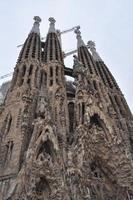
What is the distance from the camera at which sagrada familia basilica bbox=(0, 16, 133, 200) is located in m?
19.0

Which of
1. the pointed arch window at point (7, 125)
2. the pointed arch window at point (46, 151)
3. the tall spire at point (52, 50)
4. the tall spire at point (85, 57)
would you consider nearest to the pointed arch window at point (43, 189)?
the pointed arch window at point (46, 151)

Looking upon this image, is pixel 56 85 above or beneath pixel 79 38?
beneath

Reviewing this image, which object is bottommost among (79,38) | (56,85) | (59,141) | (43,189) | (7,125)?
(43,189)

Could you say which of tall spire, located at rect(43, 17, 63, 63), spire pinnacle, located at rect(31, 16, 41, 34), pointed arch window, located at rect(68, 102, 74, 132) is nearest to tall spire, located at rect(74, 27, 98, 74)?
tall spire, located at rect(43, 17, 63, 63)

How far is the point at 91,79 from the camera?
33.8 meters

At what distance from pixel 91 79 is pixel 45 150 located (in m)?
14.1

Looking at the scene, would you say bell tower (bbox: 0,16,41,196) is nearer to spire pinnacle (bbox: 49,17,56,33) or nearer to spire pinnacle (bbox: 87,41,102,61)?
spire pinnacle (bbox: 49,17,56,33)

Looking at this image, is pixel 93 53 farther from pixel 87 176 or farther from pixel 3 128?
pixel 87 176

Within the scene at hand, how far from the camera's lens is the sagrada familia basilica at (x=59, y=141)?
1903 cm

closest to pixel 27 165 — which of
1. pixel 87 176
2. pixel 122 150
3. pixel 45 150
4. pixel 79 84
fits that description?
pixel 45 150

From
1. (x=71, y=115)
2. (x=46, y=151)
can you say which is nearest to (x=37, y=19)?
(x=71, y=115)

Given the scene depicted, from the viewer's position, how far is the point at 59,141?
75.0ft

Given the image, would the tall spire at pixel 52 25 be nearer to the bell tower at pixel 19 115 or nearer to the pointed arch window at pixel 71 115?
the bell tower at pixel 19 115

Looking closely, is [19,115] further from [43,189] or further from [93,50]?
[93,50]
